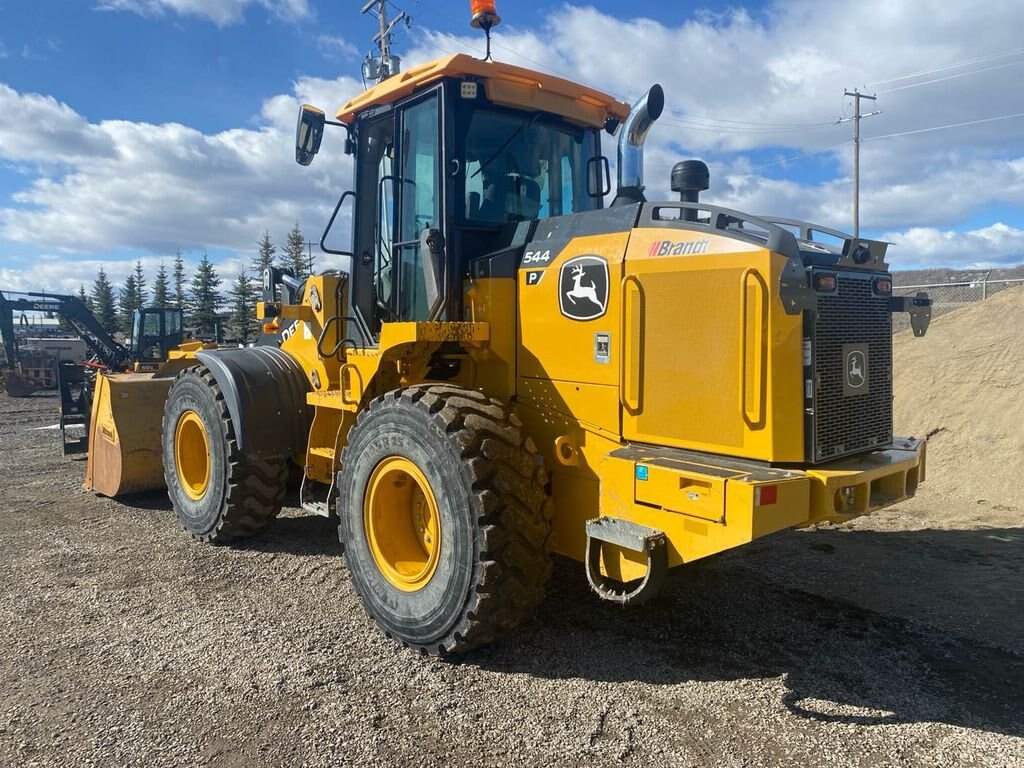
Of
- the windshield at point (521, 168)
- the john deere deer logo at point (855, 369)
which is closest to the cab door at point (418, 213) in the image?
the windshield at point (521, 168)

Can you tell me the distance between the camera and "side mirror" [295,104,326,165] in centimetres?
529

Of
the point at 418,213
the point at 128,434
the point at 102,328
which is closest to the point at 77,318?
the point at 102,328

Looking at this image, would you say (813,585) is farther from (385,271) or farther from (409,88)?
(409,88)

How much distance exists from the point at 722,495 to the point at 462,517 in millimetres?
1277

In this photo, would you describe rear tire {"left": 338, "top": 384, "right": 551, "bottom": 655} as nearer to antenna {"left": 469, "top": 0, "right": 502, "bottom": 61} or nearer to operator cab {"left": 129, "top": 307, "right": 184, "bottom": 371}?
antenna {"left": 469, "top": 0, "right": 502, "bottom": 61}

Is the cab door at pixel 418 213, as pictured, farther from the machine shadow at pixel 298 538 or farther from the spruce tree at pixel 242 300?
the spruce tree at pixel 242 300

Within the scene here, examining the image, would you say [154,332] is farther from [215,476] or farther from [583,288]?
[583,288]

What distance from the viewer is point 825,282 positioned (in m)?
3.56

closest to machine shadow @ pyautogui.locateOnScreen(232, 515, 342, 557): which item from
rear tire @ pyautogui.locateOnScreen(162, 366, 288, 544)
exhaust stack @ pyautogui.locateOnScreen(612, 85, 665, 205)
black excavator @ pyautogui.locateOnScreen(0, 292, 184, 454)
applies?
rear tire @ pyautogui.locateOnScreen(162, 366, 288, 544)

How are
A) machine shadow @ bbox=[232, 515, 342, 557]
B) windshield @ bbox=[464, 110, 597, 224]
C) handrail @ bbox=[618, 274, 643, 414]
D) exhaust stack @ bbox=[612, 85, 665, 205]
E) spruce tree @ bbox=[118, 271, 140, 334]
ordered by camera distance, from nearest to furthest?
handrail @ bbox=[618, 274, 643, 414] < exhaust stack @ bbox=[612, 85, 665, 205] < windshield @ bbox=[464, 110, 597, 224] < machine shadow @ bbox=[232, 515, 342, 557] < spruce tree @ bbox=[118, 271, 140, 334]

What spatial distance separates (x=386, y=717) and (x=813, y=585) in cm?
314

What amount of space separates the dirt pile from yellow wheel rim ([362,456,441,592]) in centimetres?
622

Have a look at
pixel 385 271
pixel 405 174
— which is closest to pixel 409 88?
pixel 405 174

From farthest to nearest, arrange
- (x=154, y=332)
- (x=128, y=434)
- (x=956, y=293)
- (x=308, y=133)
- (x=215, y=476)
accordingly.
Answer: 1. (x=154, y=332)
2. (x=956, y=293)
3. (x=128, y=434)
4. (x=215, y=476)
5. (x=308, y=133)
